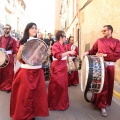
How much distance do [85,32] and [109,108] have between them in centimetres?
906

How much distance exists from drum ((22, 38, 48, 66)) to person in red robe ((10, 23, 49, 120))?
0.42 feet

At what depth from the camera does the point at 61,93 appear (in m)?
4.95

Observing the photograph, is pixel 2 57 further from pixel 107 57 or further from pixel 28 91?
pixel 107 57

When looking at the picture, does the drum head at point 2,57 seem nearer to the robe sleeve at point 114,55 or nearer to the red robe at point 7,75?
the red robe at point 7,75

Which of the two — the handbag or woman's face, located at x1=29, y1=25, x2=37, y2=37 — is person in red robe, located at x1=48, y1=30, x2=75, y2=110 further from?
the handbag

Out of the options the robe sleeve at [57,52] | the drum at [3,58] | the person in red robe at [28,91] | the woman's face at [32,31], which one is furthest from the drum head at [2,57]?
the woman's face at [32,31]

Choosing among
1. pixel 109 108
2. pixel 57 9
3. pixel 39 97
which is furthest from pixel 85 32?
pixel 57 9

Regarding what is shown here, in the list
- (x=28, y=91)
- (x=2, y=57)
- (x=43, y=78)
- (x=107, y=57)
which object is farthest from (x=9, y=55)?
(x=107, y=57)

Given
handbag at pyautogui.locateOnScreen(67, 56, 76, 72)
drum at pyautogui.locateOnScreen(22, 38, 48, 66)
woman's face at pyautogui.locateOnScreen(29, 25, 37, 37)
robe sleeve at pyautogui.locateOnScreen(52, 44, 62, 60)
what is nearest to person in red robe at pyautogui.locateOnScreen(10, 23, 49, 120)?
woman's face at pyautogui.locateOnScreen(29, 25, 37, 37)

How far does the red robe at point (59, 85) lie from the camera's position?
191 inches

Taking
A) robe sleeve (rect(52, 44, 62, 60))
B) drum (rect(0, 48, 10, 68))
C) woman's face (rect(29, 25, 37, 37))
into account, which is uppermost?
woman's face (rect(29, 25, 37, 37))

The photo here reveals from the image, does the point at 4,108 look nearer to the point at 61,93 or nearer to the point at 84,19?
the point at 61,93

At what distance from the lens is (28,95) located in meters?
3.89

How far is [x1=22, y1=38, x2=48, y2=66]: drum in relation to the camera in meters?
3.72
